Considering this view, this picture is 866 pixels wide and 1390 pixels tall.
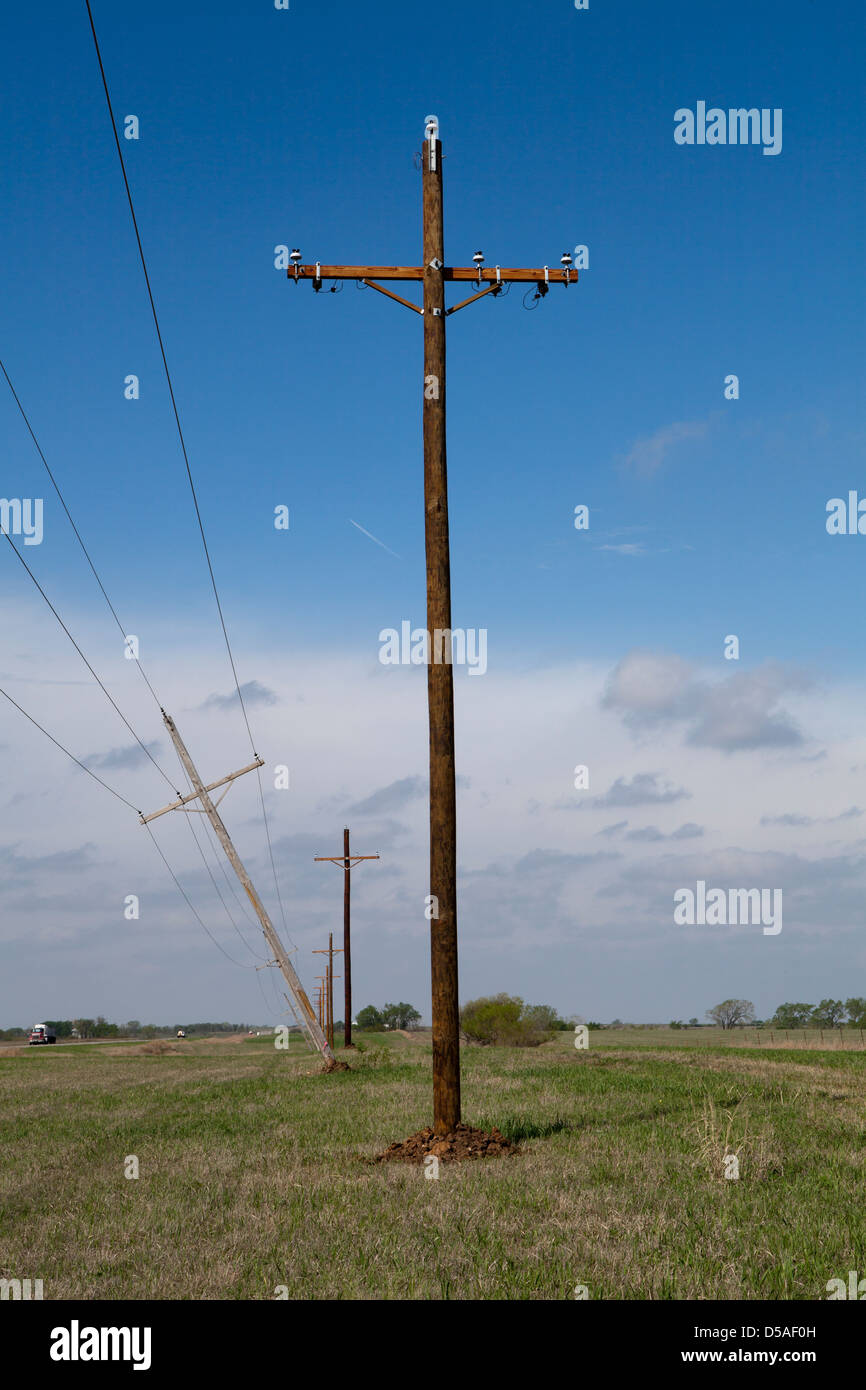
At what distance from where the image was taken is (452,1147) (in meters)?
12.6

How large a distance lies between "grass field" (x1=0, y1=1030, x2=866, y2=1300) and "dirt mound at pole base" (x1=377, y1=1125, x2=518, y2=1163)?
381 mm

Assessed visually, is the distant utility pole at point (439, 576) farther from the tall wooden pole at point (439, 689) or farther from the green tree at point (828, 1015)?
the green tree at point (828, 1015)

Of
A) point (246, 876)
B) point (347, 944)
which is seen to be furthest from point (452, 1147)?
point (347, 944)

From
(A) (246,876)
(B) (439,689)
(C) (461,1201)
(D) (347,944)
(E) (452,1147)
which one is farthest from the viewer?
(D) (347,944)

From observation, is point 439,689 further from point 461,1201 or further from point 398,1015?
point 398,1015

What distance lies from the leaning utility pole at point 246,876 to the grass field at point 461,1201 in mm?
12671

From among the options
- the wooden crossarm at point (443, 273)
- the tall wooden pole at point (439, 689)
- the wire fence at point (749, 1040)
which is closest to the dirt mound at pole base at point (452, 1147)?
the tall wooden pole at point (439, 689)

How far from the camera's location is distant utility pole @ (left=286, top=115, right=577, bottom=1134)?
13.5 meters

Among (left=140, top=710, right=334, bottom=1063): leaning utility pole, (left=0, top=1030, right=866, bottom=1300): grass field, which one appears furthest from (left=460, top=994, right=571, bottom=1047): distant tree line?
(left=0, top=1030, right=866, bottom=1300): grass field

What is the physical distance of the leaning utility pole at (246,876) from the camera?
3278 centimetres

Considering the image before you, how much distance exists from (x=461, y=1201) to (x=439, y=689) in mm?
6307
